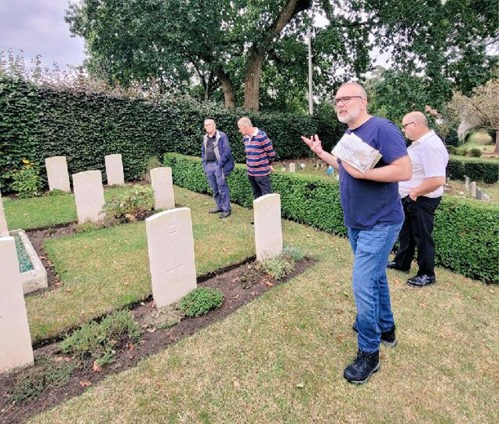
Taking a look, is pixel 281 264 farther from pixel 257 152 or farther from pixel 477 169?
pixel 477 169

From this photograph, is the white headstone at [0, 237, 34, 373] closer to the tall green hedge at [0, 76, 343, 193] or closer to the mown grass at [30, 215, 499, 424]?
the mown grass at [30, 215, 499, 424]

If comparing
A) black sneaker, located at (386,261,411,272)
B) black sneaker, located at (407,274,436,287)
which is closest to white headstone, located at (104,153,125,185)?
black sneaker, located at (386,261,411,272)

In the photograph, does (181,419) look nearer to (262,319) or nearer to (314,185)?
(262,319)

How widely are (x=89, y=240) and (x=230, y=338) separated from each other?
390 centimetres

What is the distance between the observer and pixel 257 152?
21.1 feet

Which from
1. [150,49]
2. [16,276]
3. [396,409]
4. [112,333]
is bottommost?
[396,409]

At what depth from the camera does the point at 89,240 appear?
595cm

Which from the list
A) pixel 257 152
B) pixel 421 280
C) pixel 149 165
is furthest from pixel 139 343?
pixel 149 165

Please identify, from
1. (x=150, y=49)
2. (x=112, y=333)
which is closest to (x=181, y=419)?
(x=112, y=333)

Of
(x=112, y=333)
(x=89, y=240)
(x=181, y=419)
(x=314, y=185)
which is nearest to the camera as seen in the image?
(x=181, y=419)

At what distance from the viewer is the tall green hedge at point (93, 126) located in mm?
9266

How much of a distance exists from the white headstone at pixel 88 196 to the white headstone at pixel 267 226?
381cm

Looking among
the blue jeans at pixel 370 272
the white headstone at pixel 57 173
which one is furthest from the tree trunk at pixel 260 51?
the blue jeans at pixel 370 272

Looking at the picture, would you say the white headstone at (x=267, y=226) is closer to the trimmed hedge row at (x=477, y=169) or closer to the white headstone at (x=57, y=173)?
the white headstone at (x=57, y=173)
